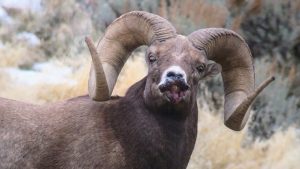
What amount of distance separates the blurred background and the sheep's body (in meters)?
4.44

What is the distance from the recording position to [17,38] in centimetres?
1825

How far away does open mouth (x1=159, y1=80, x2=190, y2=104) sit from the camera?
9352 millimetres

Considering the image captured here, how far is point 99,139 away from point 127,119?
1.19ft

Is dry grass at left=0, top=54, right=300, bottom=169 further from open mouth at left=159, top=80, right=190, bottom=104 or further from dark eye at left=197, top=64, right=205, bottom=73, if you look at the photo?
open mouth at left=159, top=80, right=190, bottom=104

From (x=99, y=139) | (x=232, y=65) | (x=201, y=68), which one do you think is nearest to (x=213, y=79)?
(x=232, y=65)

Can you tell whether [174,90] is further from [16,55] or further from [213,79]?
[16,55]

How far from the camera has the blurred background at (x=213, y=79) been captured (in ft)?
49.1

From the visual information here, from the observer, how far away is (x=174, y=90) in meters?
9.42

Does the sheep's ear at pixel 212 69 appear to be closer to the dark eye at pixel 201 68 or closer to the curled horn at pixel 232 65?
the curled horn at pixel 232 65

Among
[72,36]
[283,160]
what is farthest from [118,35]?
[72,36]

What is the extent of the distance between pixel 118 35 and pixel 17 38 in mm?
8033

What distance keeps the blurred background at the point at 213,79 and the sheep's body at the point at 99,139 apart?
14.6 feet

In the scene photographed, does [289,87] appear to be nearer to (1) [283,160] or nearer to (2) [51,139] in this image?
(1) [283,160]

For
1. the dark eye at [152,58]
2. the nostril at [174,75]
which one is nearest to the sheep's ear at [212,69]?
the dark eye at [152,58]
